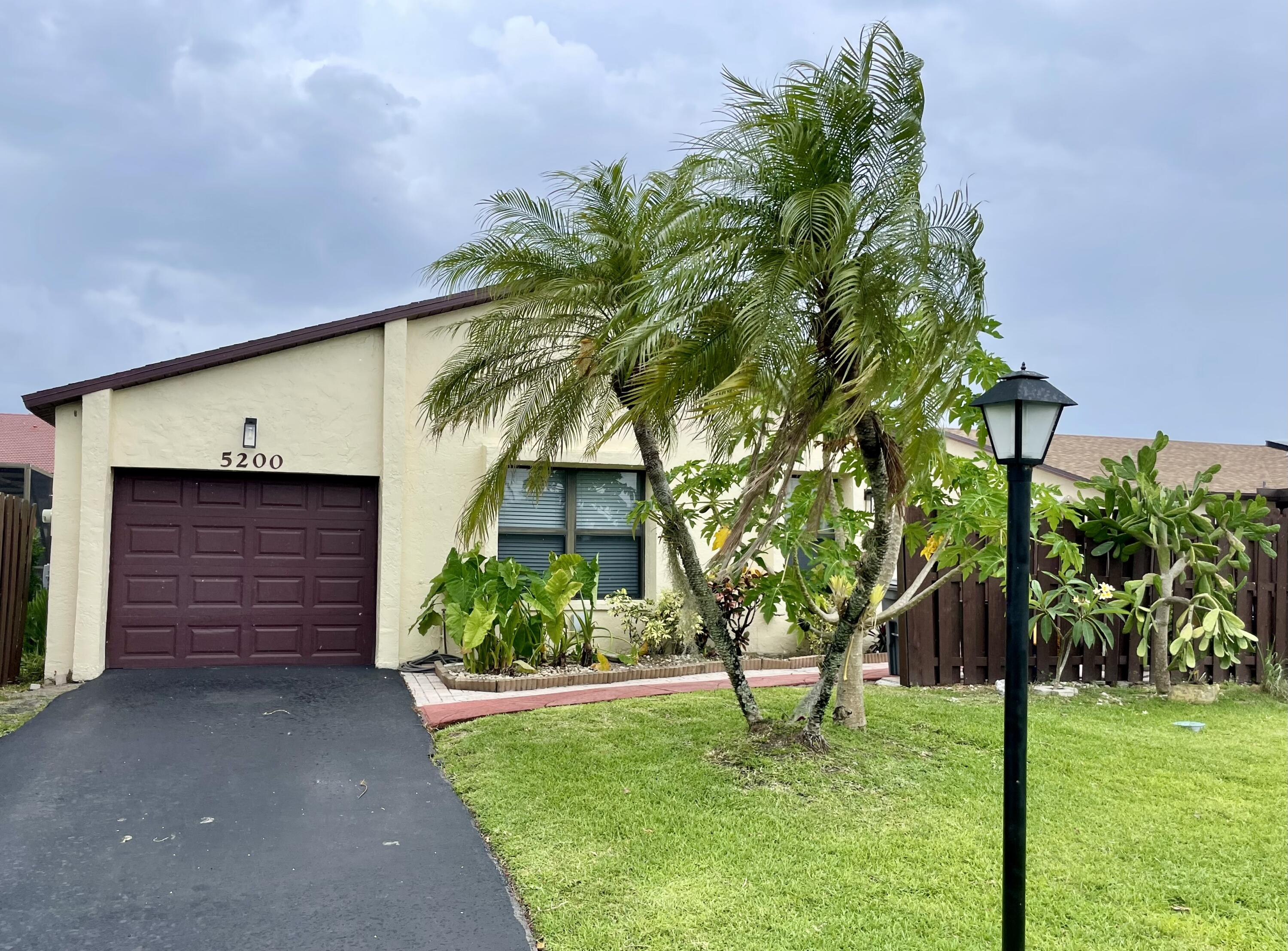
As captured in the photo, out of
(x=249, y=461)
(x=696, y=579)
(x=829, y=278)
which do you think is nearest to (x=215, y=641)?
(x=249, y=461)

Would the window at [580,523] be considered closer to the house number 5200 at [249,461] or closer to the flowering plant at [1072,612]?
the house number 5200 at [249,461]

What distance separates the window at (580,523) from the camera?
11.1m

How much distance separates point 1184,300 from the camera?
66.8ft

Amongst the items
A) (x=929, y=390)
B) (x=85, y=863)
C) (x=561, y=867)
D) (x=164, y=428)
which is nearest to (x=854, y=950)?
(x=561, y=867)

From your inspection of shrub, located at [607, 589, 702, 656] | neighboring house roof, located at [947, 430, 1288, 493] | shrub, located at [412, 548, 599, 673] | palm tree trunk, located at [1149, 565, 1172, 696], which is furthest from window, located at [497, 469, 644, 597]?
neighboring house roof, located at [947, 430, 1288, 493]

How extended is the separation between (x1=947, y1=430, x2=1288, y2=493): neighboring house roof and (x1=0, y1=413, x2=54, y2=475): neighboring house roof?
1941 cm

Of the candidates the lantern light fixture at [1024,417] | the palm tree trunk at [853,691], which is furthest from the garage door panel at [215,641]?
the lantern light fixture at [1024,417]

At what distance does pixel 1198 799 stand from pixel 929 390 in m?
3.16

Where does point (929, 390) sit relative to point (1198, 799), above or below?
above

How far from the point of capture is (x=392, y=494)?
1014 centimetres

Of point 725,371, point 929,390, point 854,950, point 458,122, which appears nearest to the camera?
point 854,950

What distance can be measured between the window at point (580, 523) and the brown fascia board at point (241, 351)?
2.27 metres

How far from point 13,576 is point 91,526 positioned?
4.10 feet

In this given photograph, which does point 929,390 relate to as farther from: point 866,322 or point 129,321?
point 129,321
